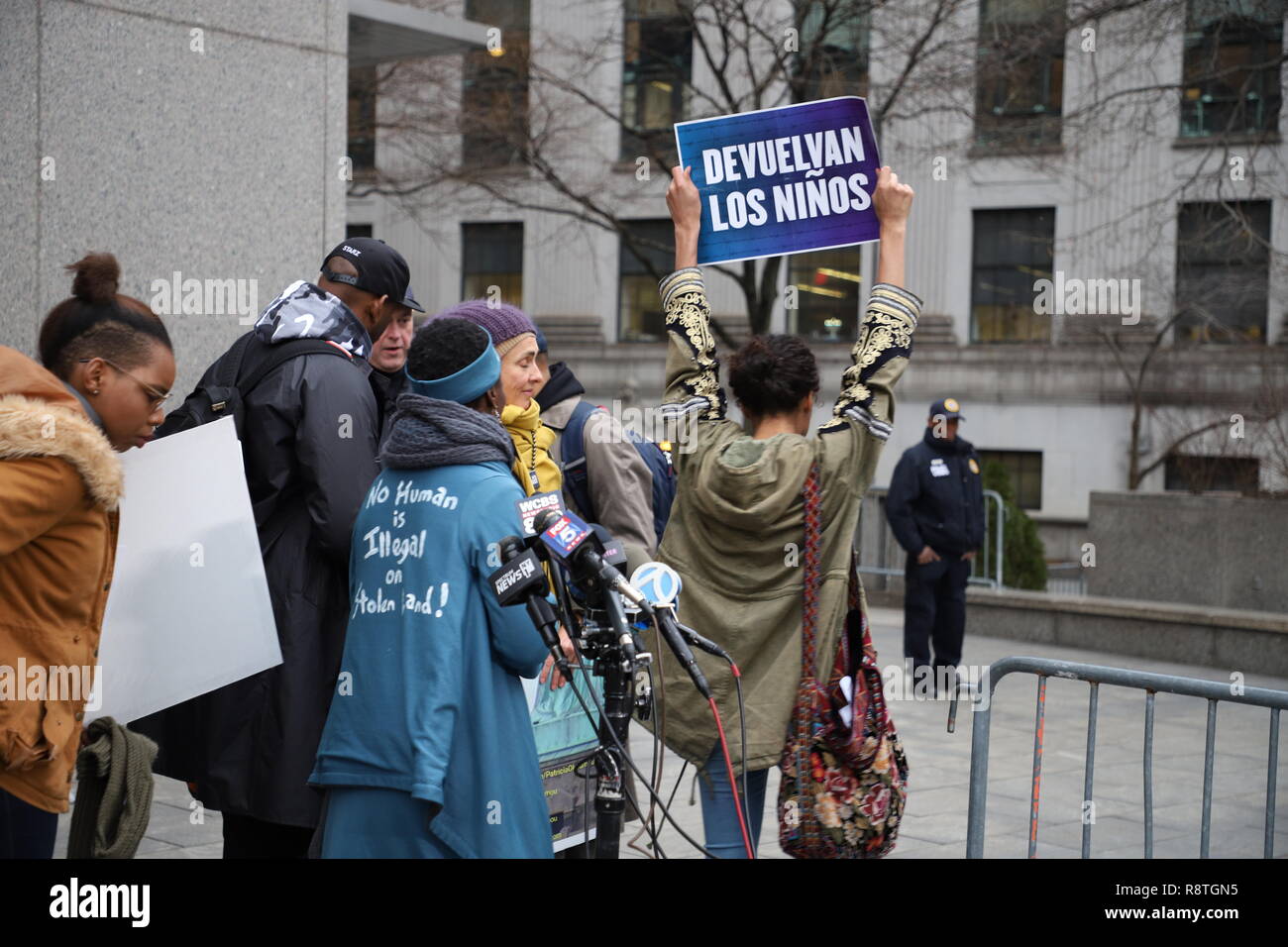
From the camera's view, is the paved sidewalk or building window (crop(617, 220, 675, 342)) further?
building window (crop(617, 220, 675, 342))

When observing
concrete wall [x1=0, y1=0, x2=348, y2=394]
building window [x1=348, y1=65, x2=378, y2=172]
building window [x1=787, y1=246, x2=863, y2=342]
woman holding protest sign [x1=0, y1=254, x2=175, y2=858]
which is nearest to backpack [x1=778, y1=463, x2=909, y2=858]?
woman holding protest sign [x1=0, y1=254, x2=175, y2=858]

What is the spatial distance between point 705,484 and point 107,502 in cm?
168

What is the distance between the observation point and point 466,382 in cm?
350

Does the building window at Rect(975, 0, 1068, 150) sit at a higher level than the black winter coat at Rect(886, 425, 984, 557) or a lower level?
higher

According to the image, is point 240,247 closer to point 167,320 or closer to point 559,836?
point 167,320

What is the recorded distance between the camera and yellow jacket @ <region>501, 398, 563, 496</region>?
14.9 ft

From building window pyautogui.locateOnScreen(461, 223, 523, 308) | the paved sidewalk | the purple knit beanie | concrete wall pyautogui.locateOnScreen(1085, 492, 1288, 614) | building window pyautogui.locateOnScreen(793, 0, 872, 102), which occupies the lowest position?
the paved sidewalk

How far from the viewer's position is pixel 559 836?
4.66m

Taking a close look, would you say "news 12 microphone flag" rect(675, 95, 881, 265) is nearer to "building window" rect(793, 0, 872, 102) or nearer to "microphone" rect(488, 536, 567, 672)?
"microphone" rect(488, 536, 567, 672)

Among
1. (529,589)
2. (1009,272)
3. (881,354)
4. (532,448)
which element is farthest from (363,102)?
(529,589)

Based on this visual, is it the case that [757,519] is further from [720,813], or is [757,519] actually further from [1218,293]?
[1218,293]

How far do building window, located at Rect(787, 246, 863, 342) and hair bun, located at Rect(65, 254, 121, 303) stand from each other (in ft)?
82.5

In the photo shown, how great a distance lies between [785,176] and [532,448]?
1181mm
